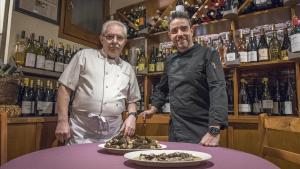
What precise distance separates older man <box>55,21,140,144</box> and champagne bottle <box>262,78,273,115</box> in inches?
37.8

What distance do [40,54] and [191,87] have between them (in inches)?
56.1

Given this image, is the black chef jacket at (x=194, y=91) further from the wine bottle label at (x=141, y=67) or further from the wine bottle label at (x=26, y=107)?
the wine bottle label at (x=26, y=107)

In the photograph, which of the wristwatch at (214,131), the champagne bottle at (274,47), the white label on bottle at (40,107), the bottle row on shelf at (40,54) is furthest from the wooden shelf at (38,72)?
the champagne bottle at (274,47)

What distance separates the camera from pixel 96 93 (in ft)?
4.81

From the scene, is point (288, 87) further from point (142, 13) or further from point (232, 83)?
point (142, 13)

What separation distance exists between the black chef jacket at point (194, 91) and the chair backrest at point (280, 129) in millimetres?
278

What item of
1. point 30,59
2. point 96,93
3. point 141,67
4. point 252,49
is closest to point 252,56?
point 252,49

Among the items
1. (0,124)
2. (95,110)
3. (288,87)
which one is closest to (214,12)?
(288,87)

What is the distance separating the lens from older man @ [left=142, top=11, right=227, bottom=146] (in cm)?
133

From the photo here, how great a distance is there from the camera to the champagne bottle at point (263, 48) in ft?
6.11

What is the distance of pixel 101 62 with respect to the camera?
1573 millimetres

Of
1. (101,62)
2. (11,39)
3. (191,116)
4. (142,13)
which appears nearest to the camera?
(191,116)

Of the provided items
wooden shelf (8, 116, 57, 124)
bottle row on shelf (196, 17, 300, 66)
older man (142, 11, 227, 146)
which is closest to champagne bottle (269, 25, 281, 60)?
bottle row on shelf (196, 17, 300, 66)

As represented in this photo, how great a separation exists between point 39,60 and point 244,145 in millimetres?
1705
